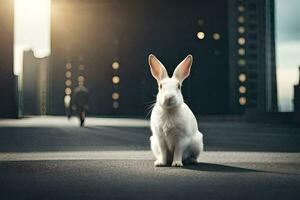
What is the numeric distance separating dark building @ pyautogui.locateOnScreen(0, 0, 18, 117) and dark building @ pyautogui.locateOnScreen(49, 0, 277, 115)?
4660cm

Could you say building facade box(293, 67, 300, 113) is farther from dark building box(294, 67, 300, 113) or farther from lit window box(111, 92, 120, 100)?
lit window box(111, 92, 120, 100)

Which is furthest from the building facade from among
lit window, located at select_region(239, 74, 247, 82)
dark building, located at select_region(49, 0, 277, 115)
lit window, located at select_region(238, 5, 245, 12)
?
lit window, located at select_region(238, 5, 245, 12)

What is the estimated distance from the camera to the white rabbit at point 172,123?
9.05 m

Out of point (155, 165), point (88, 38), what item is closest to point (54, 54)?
point (88, 38)

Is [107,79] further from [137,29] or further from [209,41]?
[209,41]

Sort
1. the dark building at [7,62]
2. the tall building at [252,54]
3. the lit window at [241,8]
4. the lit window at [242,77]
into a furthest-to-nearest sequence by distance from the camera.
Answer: the lit window at [241,8], the tall building at [252,54], the lit window at [242,77], the dark building at [7,62]

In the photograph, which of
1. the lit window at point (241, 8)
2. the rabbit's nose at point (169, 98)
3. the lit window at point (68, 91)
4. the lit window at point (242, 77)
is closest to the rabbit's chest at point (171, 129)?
the rabbit's nose at point (169, 98)

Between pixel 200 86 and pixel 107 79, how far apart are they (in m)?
16.4

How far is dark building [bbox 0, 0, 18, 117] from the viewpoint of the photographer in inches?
1618

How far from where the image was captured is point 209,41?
87812 millimetres

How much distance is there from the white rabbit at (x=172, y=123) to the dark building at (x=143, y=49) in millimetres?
77299

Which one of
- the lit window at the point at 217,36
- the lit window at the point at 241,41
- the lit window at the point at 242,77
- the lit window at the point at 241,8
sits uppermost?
the lit window at the point at 241,8

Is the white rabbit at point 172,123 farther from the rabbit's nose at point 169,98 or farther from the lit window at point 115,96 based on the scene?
the lit window at point 115,96

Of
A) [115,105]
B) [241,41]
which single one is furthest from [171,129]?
[241,41]
